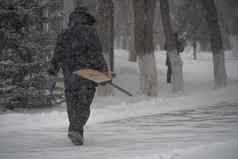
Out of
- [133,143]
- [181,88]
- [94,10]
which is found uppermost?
[94,10]

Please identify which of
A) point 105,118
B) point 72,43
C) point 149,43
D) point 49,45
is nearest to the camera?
point 72,43

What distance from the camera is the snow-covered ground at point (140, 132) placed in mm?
7039

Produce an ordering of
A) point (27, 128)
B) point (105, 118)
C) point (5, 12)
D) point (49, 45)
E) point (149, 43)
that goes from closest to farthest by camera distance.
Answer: point (27, 128) → point (105, 118) → point (5, 12) → point (49, 45) → point (149, 43)

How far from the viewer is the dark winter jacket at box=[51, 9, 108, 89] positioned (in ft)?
25.3

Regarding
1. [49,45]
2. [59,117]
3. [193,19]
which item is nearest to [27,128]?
[59,117]

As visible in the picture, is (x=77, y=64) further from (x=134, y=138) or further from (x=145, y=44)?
(x=145, y=44)

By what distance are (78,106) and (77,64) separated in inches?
24.7

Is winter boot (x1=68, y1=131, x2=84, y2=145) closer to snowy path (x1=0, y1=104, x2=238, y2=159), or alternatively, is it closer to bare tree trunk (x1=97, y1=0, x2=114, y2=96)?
snowy path (x1=0, y1=104, x2=238, y2=159)

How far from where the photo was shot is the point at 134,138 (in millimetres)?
8367

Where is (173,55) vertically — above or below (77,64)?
below

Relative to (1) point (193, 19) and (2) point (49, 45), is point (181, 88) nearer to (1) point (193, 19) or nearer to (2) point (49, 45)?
(2) point (49, 45)

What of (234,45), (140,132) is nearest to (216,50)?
(140,132)

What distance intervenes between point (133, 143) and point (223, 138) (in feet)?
4.51

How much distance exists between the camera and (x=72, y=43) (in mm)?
7723
